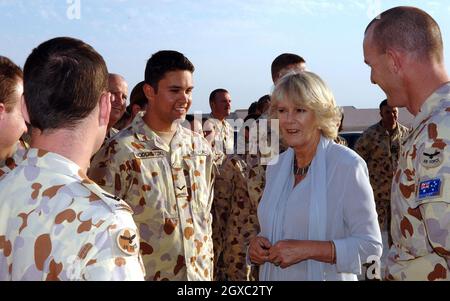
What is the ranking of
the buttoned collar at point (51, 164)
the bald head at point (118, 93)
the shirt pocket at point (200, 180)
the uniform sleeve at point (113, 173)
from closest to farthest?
the buttoned collar at point (51, 164), the uniform sleeve at point (113, 173), the shirt pocket at point (200, 180), the bald head at point (118, 93)

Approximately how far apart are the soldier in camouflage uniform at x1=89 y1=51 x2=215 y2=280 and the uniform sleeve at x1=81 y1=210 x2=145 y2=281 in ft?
7.22

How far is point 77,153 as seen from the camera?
1806 mm

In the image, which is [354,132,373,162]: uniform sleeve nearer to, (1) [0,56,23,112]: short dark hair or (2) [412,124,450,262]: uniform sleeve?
(2) [412,124,450,262]: uniform sleeve

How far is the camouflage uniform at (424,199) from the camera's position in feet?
7.60

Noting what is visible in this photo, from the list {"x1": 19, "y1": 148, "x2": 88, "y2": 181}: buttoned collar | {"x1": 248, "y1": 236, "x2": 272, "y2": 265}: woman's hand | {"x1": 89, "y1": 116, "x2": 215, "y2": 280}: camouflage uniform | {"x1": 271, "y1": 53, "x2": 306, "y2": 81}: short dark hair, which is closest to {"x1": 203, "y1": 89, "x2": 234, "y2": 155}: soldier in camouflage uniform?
{"x1": 271, "y1": 53, "x2": 306, "y2": 81}: short dark hair

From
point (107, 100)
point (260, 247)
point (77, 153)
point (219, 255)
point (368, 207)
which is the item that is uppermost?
point (107, 100)

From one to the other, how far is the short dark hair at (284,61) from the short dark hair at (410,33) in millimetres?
2409

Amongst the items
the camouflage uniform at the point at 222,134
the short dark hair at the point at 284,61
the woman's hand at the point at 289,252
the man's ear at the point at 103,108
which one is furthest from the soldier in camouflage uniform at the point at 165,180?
the camouflage uniform at the point at 222,134

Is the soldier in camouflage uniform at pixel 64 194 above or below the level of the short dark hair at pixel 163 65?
below

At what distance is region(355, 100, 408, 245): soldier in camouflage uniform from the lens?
26.9ft

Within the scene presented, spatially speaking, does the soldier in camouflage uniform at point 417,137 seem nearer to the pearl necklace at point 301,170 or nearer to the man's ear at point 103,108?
the pearl necklace at point 301,170

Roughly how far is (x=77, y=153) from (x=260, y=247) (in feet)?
4.98

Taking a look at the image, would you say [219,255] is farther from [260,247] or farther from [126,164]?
[260,247]
